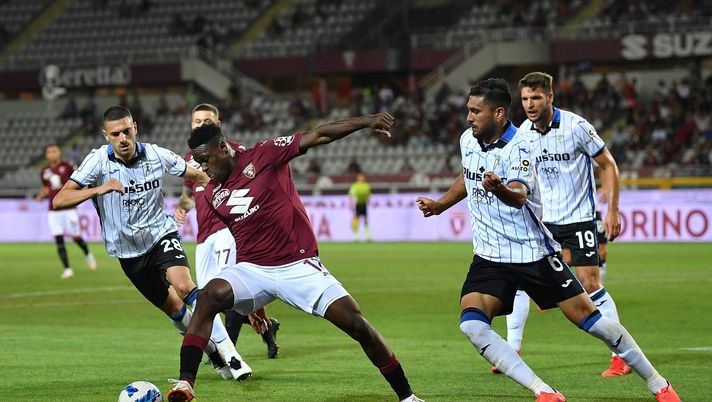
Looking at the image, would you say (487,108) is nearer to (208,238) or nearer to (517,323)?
(517,323)

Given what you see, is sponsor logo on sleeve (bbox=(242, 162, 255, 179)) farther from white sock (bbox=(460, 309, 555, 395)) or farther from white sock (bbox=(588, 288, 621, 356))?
white sock (bbox=(588, 288, 621, 356))

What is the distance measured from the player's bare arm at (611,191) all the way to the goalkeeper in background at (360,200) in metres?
25.8

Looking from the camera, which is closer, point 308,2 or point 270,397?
point 270,397

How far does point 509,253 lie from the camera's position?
8.16 metres

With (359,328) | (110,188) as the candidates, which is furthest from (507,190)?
(110,188)

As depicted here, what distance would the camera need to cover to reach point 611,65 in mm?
47781

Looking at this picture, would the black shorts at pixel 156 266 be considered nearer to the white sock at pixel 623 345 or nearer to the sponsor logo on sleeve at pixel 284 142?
the sponsor logo on sleeve at pixel 284 142

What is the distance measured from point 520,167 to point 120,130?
3.84 m

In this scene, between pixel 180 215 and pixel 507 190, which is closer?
pixel 507 190

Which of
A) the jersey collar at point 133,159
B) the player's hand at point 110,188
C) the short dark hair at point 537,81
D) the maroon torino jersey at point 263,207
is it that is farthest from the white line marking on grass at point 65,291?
the maroon torino jersey at point 263,207

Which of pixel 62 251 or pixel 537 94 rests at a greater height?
pixel 537 94

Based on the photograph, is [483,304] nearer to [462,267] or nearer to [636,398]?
[636,398]

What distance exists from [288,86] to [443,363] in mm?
45056

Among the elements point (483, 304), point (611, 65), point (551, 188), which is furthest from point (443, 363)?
point (611, 65)
